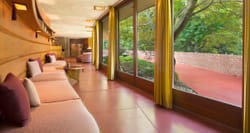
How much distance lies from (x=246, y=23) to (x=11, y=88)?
2286mm

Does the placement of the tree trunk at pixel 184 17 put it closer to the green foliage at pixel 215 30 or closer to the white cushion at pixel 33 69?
the green foliage at pixel 215 30

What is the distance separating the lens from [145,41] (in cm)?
485

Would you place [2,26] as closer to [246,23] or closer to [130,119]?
[130,119]

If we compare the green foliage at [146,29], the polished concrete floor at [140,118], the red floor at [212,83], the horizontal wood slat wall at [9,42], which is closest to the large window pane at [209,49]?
the red floor at [212,83]

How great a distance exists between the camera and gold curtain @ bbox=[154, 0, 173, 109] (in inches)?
132

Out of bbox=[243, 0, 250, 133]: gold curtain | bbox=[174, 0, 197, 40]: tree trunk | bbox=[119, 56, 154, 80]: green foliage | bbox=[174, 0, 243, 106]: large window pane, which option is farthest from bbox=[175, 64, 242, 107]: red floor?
bbox=[119, 56, 154, 80]: green foliage

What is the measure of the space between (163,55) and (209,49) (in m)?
0.82

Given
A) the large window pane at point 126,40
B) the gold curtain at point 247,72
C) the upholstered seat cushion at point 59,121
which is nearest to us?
the upholstered seat cushion at point 59,121

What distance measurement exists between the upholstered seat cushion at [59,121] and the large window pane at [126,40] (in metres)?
3.82

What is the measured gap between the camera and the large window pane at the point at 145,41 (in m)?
4.53

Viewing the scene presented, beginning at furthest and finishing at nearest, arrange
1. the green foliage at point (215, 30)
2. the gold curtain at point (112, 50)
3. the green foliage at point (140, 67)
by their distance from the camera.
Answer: the gold curtain at point (112, 50), the green foliage at point (140, 67), the green foliage at point (215, 30)

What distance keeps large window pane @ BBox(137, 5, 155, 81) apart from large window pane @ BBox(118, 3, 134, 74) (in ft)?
1.66

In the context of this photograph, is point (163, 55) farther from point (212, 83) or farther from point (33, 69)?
point (33, 69)

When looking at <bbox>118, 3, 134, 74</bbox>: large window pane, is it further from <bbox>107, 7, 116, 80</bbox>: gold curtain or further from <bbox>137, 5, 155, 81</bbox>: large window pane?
<bbox>137, 5, 155, 81</bbox>: large window pane
